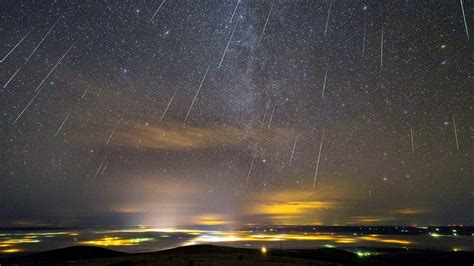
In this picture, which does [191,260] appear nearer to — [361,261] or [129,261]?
[129,261]

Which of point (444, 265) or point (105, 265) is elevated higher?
point (444, 265)

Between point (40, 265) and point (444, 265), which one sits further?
point (444, 265)

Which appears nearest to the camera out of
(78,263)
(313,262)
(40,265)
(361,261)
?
(313,262)

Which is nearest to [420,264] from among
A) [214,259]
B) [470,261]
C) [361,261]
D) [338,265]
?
[470,261]

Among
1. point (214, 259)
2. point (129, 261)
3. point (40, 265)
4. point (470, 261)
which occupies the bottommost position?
point (40, 265)

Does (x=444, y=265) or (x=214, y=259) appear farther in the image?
(x=444, y=265)

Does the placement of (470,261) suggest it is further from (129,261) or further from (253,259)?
(129,261)

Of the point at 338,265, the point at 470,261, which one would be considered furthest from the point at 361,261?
the point at 470,261

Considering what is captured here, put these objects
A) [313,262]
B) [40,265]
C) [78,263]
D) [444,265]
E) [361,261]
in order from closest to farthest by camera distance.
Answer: [313,262] < [78,263] < [40,265] < [361,261] < [444,265]

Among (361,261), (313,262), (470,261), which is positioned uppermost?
(470,261)
